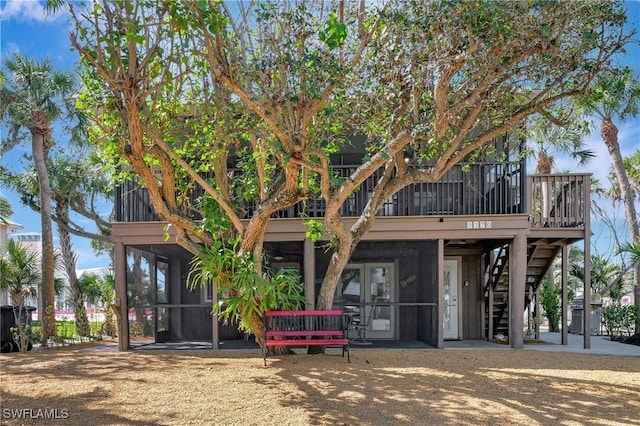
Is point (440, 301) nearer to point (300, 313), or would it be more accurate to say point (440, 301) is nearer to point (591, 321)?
point (300, 313)

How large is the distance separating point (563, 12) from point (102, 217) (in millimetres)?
17147

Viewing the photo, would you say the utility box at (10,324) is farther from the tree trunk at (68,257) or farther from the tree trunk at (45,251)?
the tree trunk at (68,257)

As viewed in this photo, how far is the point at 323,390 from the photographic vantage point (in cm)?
607

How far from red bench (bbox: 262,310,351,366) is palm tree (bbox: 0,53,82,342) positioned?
20.6 ft

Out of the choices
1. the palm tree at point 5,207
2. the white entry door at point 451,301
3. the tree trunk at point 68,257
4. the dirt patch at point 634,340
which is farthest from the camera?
the palm tree at point 5,207

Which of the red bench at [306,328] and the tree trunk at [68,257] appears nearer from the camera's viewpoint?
the red bench at [306,328]

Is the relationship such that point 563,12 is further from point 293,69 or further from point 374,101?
point 293,69

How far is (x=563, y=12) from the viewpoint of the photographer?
22.6 ft

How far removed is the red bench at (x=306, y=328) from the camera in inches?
317

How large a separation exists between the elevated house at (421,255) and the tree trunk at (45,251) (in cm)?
184

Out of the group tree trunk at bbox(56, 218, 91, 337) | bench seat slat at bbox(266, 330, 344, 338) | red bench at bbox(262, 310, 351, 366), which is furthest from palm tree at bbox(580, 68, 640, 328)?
tree trunk at bbox(56, 218, 91, 337)

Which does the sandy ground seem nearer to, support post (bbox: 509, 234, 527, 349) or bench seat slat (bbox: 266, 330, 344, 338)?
bench seat slat (bbox: 266, 330, 344, 338)

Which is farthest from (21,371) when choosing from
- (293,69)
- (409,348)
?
(409,348)

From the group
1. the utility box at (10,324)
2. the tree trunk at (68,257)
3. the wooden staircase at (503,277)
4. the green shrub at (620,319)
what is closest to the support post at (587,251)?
the wooden staircase at (503,277)
